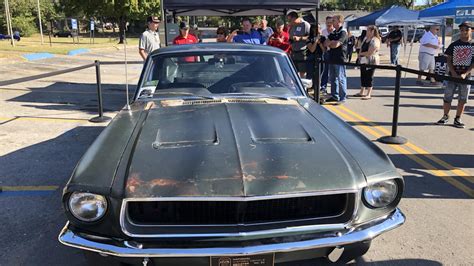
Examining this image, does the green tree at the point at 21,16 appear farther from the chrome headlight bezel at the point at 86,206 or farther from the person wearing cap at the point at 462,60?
the chrome headlight bezel at the point at 86,206

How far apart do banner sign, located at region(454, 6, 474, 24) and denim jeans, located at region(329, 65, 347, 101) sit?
5.90 m

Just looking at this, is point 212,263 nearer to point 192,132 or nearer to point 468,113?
point 192,132

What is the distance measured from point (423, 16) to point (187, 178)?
52.0 ft

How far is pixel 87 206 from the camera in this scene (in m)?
2.36

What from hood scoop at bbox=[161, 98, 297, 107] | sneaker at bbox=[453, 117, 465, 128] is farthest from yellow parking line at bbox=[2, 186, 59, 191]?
sneaker at bbox=[453, 117, 465, 128]

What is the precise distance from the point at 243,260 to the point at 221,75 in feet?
7.47

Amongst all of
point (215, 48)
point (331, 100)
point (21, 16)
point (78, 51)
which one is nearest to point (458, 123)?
point (331, 100)

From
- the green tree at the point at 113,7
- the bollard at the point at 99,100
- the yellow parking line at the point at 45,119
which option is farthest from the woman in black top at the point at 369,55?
the green tree at the point at 113,7

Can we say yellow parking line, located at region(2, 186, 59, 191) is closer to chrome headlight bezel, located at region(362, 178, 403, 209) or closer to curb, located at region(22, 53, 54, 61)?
chrome headlight bezel, located at region(362, 178, 403, 209)

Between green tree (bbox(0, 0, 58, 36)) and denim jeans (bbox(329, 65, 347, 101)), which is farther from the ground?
green tree (bbox(0, 0, 58, 36))

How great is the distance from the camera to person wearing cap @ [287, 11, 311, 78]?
10.3 metres

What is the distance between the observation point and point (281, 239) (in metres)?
2.32

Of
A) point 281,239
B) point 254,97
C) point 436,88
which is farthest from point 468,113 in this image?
point 281,239

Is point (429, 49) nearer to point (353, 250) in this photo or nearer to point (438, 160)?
point (438, 160)
